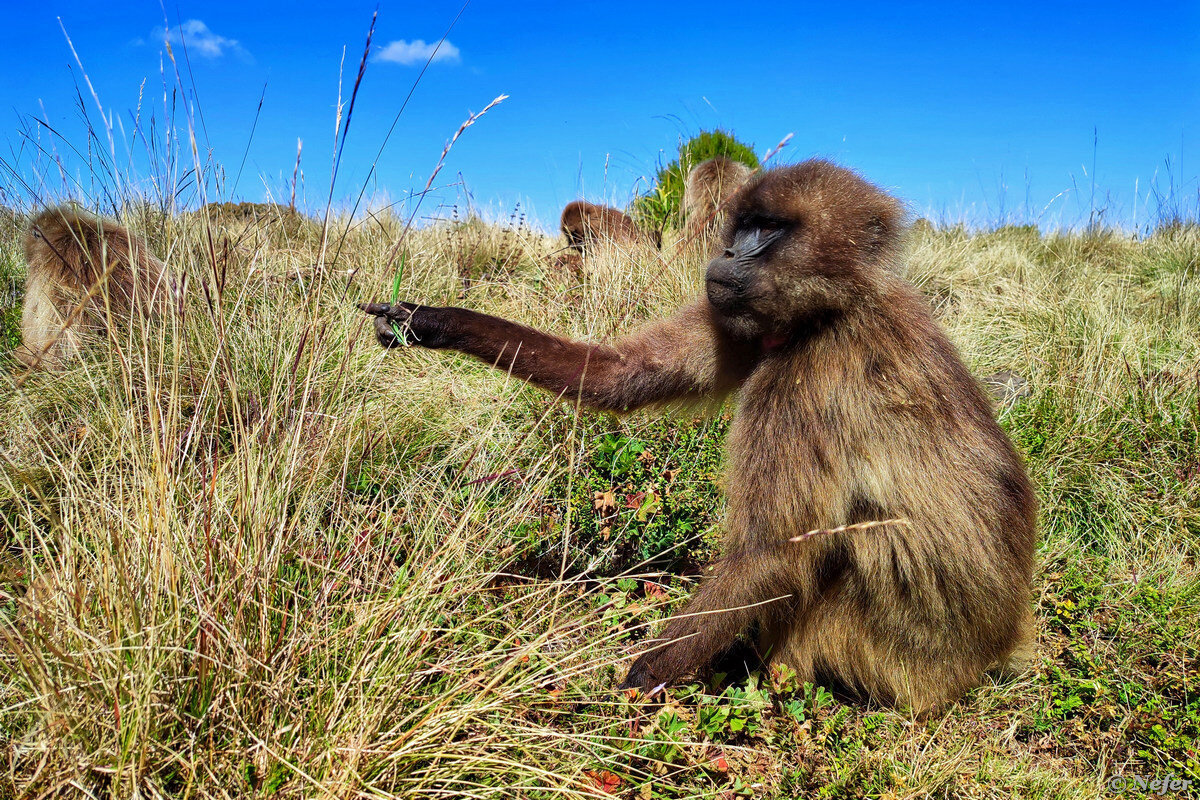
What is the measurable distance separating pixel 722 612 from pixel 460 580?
88 cm

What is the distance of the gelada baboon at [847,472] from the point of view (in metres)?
2.56

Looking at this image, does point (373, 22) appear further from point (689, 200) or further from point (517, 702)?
point (689, 200)

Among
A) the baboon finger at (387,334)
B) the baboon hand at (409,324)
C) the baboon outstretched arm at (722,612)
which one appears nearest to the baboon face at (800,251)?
the baboon outstretched arm at (722,612)

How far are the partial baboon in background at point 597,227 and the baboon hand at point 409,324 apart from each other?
3.04 metres

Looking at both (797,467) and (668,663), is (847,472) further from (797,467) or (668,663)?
(668,663)

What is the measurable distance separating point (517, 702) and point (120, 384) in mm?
2868

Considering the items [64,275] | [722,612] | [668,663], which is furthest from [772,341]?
[64,275]

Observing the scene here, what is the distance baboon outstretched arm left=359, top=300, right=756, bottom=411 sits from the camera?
2.99 meters

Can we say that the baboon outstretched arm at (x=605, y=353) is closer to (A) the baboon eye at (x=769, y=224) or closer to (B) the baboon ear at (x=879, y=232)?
(A) the baboon eye at (x=769, y=224)

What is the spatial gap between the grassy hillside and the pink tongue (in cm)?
62

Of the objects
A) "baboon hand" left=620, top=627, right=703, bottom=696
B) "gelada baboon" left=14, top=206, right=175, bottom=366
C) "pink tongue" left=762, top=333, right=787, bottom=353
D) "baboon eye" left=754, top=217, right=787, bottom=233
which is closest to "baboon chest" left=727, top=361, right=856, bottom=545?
"pink tongue" left=762, top=333, right=787, bottom=353

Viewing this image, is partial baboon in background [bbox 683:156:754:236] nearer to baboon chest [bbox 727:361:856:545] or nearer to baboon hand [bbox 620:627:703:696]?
baboon chest [bbox 727:361:856:545]

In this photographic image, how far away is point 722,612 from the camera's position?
8.46 feet

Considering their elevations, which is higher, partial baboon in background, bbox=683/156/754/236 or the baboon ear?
partial baboon in background, bbox=683/156/754/236
